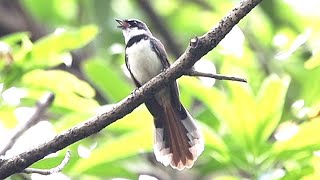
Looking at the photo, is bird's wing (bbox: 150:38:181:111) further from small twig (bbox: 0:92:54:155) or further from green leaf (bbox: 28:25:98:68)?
small twig (bbox: 0:92:54:155)

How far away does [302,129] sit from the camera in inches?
117

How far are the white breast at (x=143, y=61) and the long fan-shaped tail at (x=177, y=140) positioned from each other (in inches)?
6.6

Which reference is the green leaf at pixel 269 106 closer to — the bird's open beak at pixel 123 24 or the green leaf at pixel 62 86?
the green leaf at pixel 62 86

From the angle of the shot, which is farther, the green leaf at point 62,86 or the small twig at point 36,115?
the green leaf at point 62,86

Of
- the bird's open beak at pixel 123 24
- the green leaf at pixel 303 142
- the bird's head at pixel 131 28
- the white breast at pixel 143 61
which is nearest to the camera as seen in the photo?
the green leaf at pixel 303 142

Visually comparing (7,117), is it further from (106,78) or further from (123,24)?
(123,24)

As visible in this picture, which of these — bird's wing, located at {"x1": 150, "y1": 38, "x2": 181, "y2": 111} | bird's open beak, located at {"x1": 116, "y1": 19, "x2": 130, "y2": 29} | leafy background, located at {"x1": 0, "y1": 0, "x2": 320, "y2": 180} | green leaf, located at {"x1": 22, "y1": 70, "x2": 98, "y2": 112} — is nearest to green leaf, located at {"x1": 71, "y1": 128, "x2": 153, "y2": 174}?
leafy background, located at {"x1": 0, "y1": 0, "x2": 320, "y2": 180}

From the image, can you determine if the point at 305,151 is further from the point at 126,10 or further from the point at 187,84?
the point at 126,10

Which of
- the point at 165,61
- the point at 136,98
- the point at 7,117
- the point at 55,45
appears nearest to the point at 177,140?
the point at 165,61

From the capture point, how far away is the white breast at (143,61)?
11.9 ft

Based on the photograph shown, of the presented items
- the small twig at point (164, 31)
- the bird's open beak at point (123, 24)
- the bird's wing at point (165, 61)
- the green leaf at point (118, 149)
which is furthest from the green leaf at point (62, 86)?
the small twig at point (164, 31)

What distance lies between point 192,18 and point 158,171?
5.60ft

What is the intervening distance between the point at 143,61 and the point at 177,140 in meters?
0.38

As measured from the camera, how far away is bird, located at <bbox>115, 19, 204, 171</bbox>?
3277mm
